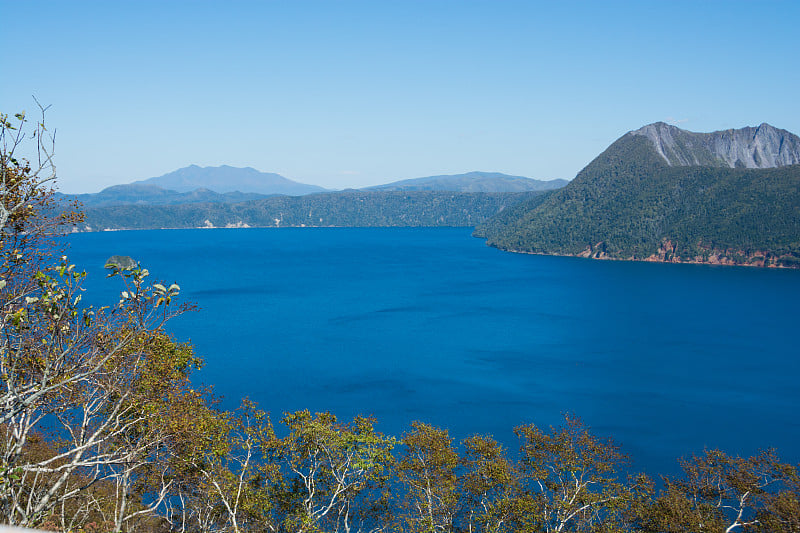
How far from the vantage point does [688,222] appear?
15812 centimetres

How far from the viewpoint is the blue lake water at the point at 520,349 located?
44750mm

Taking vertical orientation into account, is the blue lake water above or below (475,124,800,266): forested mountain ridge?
below

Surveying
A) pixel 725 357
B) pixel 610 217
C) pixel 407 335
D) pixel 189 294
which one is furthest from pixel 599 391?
pixel 610 217

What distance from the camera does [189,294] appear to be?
95.6 meters

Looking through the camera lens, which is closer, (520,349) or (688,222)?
(520,349)

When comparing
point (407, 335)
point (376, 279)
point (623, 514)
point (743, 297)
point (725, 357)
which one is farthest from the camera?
point (376, 279)

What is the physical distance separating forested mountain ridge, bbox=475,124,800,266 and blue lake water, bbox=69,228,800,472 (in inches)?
654

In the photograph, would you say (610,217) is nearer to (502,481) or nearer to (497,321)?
(497,321)

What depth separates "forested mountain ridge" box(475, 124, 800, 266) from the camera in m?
137

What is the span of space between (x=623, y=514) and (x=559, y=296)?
261 ft

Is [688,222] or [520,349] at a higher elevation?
[688,222]

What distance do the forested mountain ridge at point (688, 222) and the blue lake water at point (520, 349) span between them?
1662 cm

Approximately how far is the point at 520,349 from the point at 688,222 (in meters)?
116

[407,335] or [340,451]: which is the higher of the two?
[340,451]
